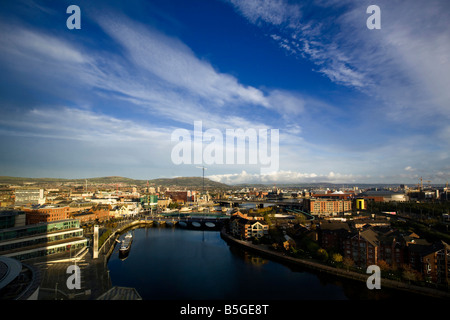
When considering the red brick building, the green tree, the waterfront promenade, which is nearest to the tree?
the green tree

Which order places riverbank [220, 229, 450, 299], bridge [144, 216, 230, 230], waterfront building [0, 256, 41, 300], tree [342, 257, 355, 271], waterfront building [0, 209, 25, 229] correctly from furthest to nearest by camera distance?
bridge [144, 216, 230, 230] → waterfront building [0, 209, 25, 229] → tree [342, 257, 355, 271] → riverbank [220, 229, 450, 299] → waterfront building [0, 256, 41, 300]

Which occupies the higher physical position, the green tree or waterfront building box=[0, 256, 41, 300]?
waterfront building box=[0, 256, 41, 300]

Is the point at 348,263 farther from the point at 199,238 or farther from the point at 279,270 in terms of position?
the point at 199,238

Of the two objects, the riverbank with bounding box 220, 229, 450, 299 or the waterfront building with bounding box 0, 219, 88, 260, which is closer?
the riverbank with bounding box 220, 229, 450, 299

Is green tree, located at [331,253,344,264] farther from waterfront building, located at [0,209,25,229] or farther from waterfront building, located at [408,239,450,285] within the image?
waterfront building, located at [0,209,25,229]

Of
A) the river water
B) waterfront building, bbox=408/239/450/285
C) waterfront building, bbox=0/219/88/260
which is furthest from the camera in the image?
waterfront building, bbox=0/219/88/260

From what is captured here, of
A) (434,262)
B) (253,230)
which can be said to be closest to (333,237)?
(434,262)
